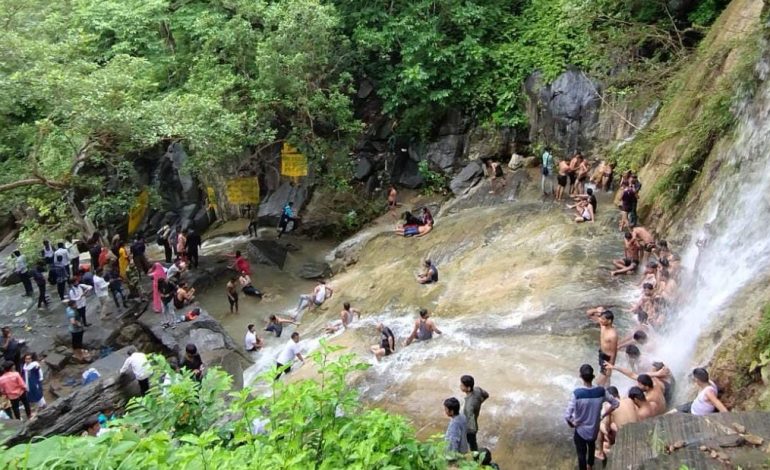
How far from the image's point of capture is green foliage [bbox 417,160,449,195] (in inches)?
834

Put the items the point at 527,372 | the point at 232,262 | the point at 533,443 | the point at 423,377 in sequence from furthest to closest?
the point at 232,262 < the point at 423,377 < the point at 527,372 < the point at 533,443

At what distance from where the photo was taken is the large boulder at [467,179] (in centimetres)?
1992

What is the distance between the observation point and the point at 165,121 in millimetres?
15688

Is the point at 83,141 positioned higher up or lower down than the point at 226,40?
lower down

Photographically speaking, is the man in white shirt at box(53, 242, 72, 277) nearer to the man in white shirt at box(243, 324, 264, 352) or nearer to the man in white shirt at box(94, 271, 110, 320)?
the man in white shirt at box(94, 271, 110, 320)

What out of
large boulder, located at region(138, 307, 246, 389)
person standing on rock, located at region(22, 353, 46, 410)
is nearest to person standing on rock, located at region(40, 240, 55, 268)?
large boulder, located at region(138, 307, 246, 389)

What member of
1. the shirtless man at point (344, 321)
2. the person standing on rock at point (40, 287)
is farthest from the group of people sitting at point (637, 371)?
the person standing on rock at point (40, 287)

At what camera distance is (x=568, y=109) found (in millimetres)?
18531

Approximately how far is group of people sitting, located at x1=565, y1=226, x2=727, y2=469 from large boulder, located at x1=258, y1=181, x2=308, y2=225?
501 inches

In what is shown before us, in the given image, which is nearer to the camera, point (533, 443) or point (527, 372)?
point (533, 443)

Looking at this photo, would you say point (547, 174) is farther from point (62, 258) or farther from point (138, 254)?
point (62, 258)

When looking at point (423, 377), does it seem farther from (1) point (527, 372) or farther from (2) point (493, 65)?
(2) point (493, 65)

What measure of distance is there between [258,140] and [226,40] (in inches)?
130

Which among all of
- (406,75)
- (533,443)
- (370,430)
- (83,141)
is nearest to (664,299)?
(533,443)
